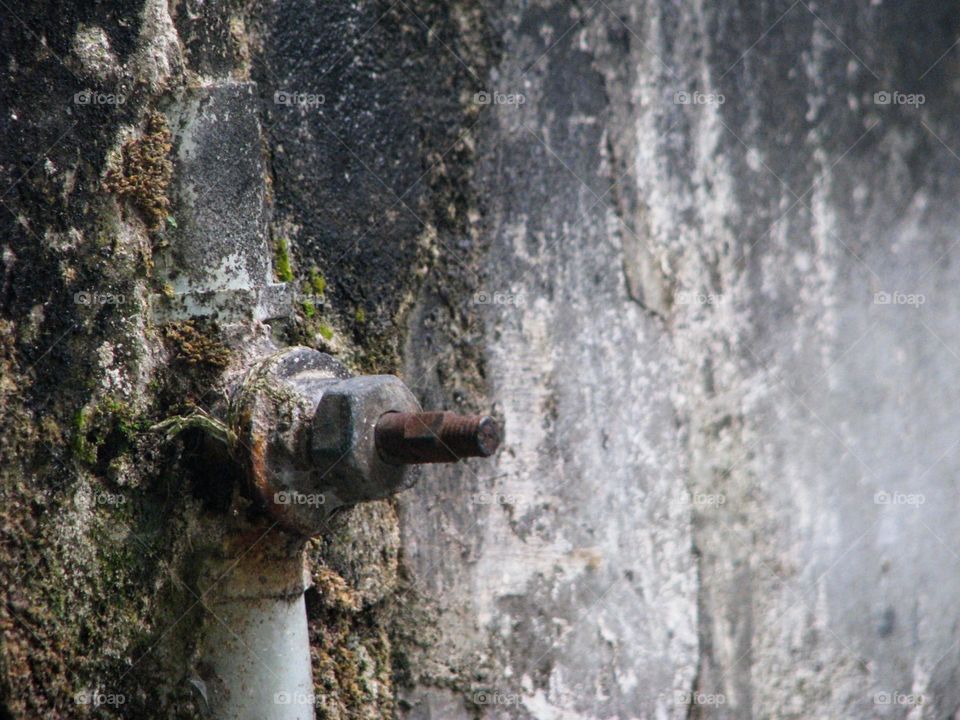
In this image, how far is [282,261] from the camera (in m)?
1.24

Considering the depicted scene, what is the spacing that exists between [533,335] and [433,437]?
51 cm

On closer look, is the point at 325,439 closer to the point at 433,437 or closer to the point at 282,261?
the point at 433,437

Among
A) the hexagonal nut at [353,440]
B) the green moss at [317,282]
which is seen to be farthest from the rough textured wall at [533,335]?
the hexagonal nut at [353,440]

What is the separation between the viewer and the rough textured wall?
1.07 m

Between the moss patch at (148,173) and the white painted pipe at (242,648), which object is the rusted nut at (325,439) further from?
the moss patch at (148,173)

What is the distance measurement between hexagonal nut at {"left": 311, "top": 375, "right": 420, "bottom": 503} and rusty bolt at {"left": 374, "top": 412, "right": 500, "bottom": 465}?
0.01 metres

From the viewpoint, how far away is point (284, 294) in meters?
1.20

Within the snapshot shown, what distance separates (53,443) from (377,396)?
1.13ft

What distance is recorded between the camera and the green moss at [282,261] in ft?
4.04

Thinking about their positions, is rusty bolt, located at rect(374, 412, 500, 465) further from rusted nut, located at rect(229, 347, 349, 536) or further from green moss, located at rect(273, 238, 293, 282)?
green moss, located at rect(273, 238, 293, 282)

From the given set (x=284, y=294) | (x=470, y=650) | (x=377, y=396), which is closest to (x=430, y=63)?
(x=284, y=294)

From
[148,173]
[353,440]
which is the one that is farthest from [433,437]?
[148,173]

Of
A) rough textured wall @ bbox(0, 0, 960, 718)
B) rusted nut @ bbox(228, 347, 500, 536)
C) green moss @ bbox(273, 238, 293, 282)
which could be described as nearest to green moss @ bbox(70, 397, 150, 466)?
rough textured wall @ bbox(0, 0, 960, 718)

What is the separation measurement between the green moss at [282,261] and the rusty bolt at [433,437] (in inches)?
10.3
